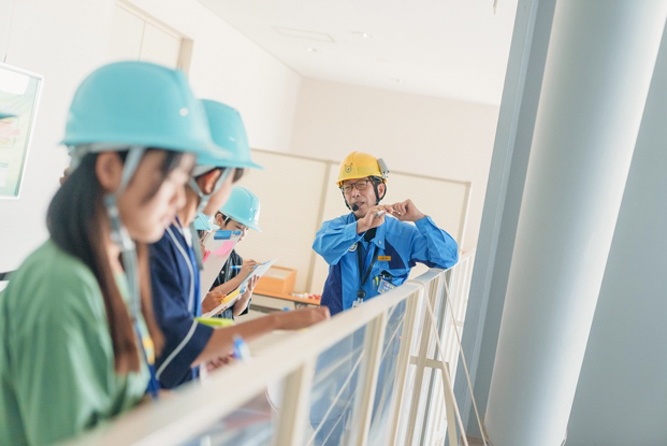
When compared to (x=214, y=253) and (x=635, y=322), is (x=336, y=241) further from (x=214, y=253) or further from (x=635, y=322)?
(x=635, y=322)

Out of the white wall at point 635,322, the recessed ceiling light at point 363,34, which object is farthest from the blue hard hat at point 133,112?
the recessed ceiling light at point 363,34

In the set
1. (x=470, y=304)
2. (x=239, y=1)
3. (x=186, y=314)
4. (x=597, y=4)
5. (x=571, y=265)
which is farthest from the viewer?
(x=239, y=1)

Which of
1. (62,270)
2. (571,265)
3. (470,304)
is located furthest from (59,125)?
(62,270)

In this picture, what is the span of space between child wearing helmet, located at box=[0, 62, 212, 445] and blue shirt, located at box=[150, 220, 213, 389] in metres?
0.11

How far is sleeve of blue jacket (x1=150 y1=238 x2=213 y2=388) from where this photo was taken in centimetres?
129

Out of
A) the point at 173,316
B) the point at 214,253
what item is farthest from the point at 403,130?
the point at 173,316

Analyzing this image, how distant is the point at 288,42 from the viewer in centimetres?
937

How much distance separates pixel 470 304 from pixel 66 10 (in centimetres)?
358

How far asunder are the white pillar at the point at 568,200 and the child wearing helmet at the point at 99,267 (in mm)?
2611

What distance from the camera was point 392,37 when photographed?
7984 mm

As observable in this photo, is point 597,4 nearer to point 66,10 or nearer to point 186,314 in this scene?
point 186,314

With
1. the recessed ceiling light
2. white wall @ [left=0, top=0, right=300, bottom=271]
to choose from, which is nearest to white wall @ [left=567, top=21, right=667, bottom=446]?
white wall @ [left=0, top=0, right=300, bottom=271]

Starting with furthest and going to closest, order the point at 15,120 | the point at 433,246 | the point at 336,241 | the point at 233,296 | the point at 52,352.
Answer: the point at 15,120 → the point at 433,246 → the point at 336,241 → the point at 233,296 → the point at 52,352

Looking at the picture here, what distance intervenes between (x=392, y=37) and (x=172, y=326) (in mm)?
7154
